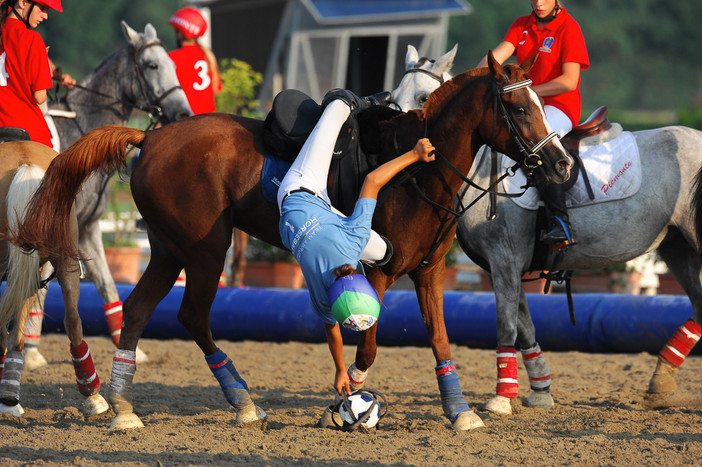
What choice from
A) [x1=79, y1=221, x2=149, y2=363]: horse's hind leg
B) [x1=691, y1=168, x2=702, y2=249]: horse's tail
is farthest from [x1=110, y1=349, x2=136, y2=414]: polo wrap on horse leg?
[x1=691, y1=168, x2=702, y2=249]: horse's tail

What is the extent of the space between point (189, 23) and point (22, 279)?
4421mm

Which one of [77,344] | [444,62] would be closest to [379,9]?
[444,62]

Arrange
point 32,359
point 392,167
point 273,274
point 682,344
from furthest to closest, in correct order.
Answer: point 273,274
point 32,359
point 682,344
point 392,167

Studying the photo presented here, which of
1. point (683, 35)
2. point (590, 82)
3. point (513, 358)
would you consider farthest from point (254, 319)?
point (683, 35)

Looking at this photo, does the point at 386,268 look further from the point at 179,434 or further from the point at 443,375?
the point at 179,434

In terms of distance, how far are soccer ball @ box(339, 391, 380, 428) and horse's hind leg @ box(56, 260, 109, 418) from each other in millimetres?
1597

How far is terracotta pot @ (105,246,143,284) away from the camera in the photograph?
11.8 meters

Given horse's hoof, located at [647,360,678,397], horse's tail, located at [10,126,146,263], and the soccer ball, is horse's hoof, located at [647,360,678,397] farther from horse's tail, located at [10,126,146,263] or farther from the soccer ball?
horse's tail, located at [10,126,146,263]

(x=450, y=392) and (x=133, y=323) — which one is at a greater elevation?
(x=133, y=323)

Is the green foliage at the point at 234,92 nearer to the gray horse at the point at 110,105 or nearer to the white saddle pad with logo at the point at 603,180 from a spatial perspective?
the gray horse at the point at 110,105

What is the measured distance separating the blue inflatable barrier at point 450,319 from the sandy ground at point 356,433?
0.68ft

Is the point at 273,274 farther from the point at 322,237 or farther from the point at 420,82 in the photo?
the point at 322,237

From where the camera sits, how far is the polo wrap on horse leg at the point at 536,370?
598 centimetres

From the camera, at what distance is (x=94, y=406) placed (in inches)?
217
